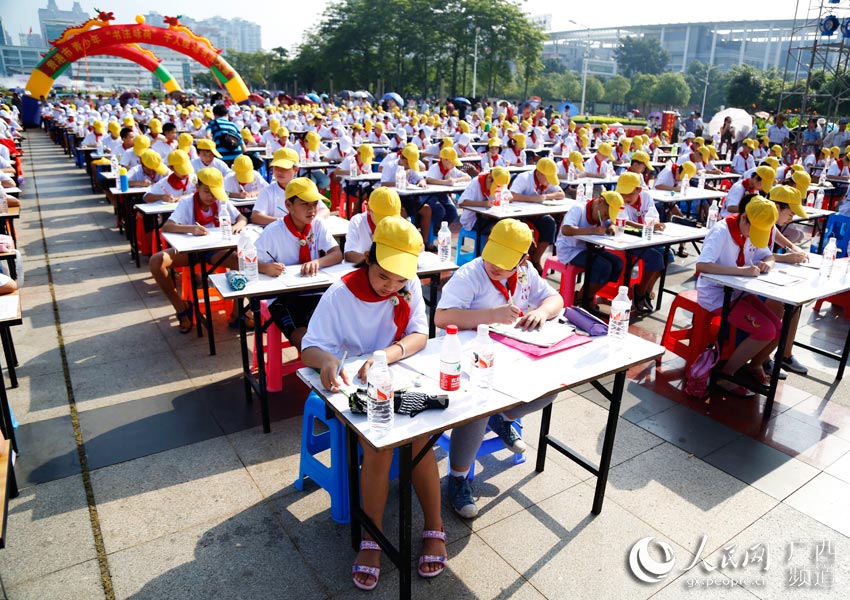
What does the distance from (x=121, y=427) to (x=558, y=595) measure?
2913mm

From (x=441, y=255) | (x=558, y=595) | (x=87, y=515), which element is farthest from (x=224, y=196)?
(x=558, y=595)

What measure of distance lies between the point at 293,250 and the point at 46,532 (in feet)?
7.64

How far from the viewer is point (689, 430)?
3.98 metres

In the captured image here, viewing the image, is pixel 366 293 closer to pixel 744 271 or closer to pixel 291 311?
pixel 291 311

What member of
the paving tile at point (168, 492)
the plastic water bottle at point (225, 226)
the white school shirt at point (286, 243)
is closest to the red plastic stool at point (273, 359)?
the white school shirt at point (286, 243)

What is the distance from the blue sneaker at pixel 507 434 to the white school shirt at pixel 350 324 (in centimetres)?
94

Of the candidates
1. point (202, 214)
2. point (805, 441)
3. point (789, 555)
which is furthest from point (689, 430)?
point (202, 214)

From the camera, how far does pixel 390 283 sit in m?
2.64

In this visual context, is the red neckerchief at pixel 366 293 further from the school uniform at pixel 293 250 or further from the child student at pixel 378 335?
the school uniform at pixel 293 250

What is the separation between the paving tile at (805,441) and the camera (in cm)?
371

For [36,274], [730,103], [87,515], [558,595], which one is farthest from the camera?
[730,103]

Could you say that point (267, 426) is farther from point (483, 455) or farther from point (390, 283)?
point (390, 283)

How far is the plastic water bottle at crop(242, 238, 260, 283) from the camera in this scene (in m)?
3.98

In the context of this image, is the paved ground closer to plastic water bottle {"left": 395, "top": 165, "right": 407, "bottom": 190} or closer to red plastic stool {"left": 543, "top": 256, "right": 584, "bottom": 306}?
red plastic stool {"left": 543, "top": 256, "right": 584, "bottom": 306}
